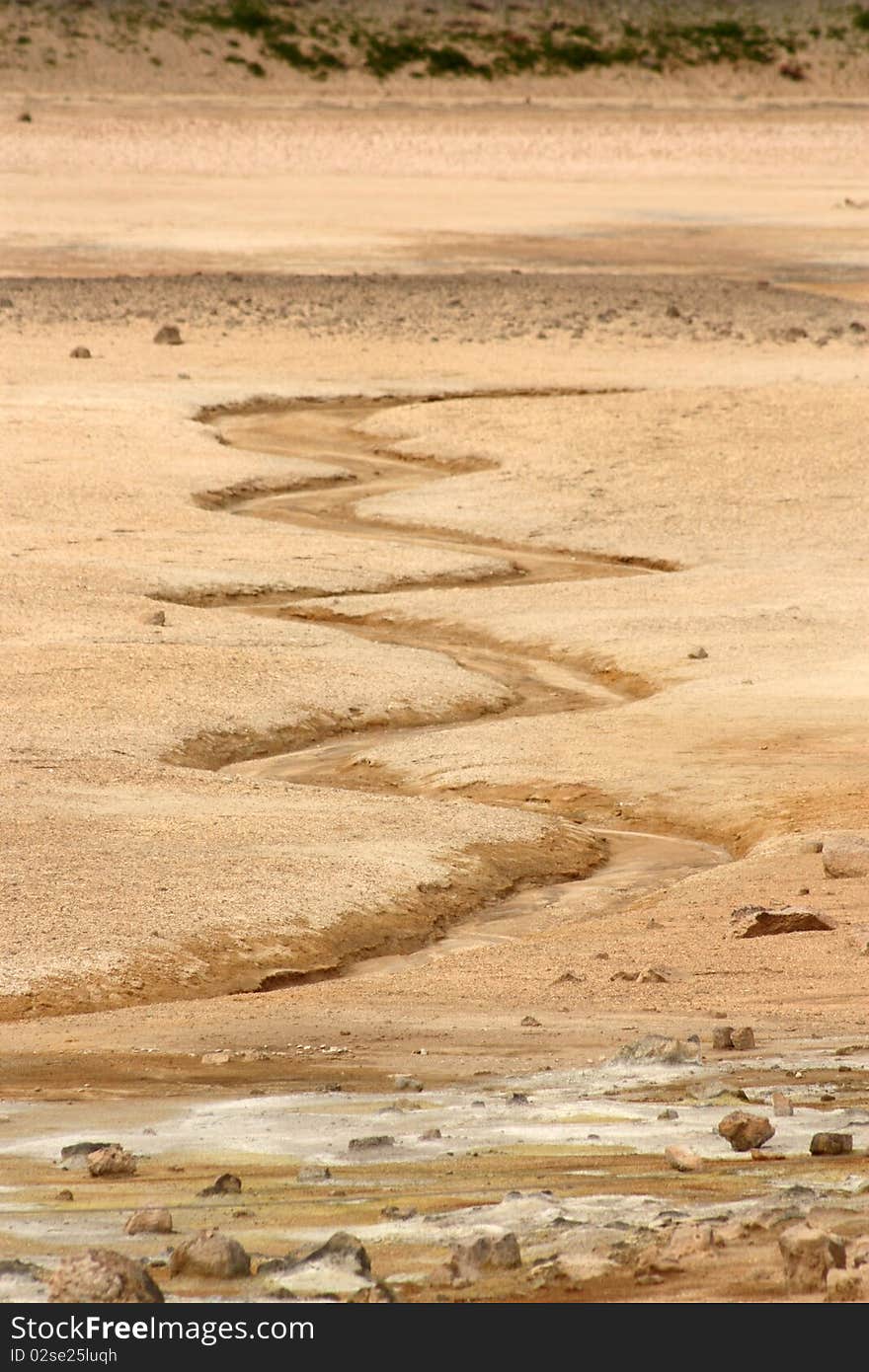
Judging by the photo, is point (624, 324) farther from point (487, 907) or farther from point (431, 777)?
point (487, 907)

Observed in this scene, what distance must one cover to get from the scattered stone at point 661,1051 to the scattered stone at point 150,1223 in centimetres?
151

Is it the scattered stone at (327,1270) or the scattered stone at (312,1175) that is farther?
the scattered stone at (312,1175)

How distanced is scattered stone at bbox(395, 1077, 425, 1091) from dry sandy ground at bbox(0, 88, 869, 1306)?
3.5 inches

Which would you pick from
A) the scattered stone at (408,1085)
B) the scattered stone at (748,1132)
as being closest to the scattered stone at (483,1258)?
the scattered stone at (748,1132)

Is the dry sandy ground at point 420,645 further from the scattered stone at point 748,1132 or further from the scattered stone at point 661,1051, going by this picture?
the scattered stone at point 748,1132

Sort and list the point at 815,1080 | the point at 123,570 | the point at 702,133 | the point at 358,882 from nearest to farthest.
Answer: the point at 815,1080
the point at 358,882
the point at 123,570
the point at 702,133

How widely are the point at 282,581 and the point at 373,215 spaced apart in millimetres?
23805

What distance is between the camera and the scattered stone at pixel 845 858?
788cm

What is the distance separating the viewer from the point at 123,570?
13.8 meters

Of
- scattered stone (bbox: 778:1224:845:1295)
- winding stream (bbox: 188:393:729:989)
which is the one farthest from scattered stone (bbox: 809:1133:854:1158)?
winding stream (bbox: 188:393:729:989)

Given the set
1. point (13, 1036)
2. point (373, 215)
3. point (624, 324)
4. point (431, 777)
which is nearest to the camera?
point (13, 1036)

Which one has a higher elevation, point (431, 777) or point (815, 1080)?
point (815, 1080)

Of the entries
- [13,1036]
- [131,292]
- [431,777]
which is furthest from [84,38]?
[13,1036]

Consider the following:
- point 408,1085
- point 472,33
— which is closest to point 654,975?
point 408,1085
